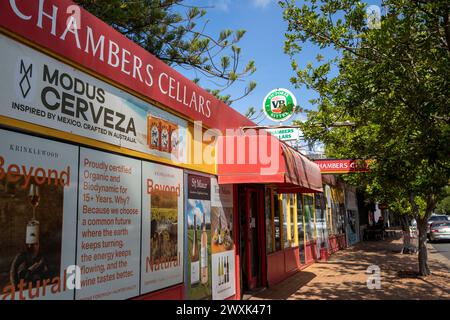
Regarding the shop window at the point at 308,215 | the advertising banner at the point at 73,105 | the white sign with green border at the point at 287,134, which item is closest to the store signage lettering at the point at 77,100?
the advertising banner at the point at 73,105

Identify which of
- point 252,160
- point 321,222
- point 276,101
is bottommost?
point 321,222

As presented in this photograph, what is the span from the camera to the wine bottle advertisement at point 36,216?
3.40 metres

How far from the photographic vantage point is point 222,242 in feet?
25.0

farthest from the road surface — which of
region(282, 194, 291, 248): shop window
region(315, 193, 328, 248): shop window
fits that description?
region(282, 194, 291, 248): shop window

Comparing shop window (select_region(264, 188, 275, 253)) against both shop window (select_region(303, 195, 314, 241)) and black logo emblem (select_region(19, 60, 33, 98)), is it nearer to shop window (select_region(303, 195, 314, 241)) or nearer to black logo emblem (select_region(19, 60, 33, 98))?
shop window (select_region(303, 195, 314, 241))

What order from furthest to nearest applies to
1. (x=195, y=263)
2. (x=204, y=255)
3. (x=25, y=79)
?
1. (x=204, y=255)
2. (x=195, y=263)
3. (x=25, y=79)

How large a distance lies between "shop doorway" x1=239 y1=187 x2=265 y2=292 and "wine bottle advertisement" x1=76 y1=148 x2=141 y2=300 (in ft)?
13.8

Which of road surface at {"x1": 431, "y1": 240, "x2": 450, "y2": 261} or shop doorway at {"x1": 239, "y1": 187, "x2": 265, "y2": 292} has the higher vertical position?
shop doorway at {"x1": 239, "y1": 187, "x2": 265, "y2": 292}

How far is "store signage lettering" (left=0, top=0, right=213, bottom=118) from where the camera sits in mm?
3791

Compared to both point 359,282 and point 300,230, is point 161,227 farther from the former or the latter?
point 300,230

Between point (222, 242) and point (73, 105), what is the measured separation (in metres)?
4.26

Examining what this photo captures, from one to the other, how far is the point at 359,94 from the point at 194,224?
127 inches

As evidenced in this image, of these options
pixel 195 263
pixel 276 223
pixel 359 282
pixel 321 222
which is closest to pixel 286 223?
pixel 276 223

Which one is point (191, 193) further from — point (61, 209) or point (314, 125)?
point (314, 125)
